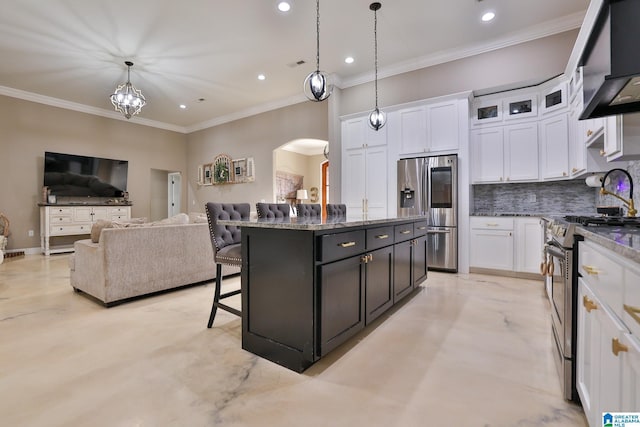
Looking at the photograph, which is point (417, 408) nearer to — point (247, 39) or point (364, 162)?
point (364, 162)

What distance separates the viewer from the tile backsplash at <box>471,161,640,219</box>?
12.7 feet

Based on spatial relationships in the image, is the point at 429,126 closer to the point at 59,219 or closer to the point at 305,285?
the point at 305,285

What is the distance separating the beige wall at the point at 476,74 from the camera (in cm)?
383

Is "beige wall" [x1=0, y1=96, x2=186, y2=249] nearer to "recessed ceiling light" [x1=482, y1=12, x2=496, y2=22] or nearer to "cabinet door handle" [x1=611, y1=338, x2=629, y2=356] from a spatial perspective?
"recessed ceiling light" [x1=482, y1=12, x2=496, y2=22]

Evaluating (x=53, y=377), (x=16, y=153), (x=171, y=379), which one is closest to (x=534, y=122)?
(x=171, y=379)

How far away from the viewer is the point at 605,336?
1015 mm

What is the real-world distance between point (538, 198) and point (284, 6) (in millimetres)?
4258

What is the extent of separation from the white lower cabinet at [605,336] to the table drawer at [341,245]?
3.78 feet

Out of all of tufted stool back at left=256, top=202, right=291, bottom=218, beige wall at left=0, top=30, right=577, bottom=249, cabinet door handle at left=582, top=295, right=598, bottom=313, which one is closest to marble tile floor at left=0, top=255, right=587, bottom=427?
cabinet door handle at left=582, top=295, right=598, bottom=313

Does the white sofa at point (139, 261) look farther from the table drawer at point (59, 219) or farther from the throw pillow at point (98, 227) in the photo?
the table drawer at point (59, 219)

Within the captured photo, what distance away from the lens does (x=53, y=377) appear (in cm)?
169

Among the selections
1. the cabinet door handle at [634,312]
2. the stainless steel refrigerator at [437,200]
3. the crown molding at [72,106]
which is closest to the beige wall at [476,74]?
the stainless steel refrigerator at [437,200]

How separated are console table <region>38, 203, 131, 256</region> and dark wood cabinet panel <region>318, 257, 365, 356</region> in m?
6.46

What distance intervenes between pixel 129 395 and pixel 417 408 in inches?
57.5
